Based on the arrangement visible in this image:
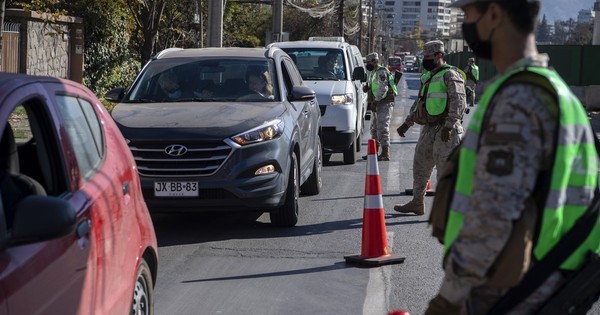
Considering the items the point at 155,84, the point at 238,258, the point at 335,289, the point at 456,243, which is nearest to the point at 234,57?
the point at 155,84

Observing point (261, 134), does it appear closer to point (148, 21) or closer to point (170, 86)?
point (170, 86)

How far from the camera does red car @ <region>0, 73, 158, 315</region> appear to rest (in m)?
3.65

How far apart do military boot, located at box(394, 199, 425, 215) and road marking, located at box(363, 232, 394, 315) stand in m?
2.61

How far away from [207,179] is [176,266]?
1227 millimetres

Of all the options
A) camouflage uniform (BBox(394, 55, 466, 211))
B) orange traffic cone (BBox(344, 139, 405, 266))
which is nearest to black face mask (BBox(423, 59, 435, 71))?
camouflage uniform (BBox(394, 55, 466, 211))

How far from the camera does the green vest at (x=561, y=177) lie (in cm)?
305

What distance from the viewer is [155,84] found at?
10.9m

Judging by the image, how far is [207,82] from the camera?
1085 cm

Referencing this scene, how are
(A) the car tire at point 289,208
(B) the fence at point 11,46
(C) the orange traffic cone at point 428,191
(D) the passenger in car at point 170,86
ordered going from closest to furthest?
(A) the car tire at point 289,208 < (D) the passenger in car at point 170,86 < (C) the orange traffic cone at point 428,191 < (B) the fence at point 11,46

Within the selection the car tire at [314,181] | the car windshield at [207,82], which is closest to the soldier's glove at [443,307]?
the car windshield at [207,82]

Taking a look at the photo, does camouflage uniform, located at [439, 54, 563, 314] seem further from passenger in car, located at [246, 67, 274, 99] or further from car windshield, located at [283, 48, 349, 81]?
car windshield, located at [283, 48, 349, 81]

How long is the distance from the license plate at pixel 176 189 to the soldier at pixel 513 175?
624 cm

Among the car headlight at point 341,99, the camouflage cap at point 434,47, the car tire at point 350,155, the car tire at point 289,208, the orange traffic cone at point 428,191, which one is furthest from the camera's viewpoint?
the car tire at point 350,155

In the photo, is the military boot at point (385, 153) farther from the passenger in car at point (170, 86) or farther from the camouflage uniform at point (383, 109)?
the passenger in car at point (170, 86)
